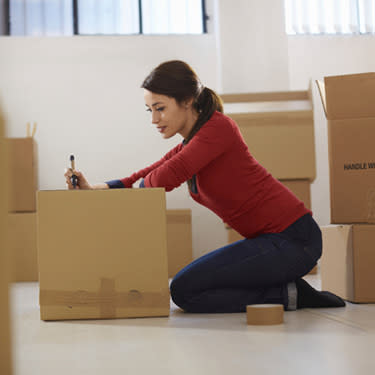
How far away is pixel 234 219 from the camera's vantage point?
1651 millimetres

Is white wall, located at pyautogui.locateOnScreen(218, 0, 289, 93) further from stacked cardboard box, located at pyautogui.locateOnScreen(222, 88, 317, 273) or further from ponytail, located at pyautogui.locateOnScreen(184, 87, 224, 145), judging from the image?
ponytail, located at pyautogui.locateOnScreen(184, 87, 224, 145)

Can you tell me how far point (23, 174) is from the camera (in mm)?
3279

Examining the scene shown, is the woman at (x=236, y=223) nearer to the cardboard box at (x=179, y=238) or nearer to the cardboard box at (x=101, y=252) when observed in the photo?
the cardboard box at (x=101, y=252)

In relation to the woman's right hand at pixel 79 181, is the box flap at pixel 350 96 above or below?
above

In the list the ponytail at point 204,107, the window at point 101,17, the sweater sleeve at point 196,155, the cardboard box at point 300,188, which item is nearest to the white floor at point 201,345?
the sweater sleeve at point 196,155

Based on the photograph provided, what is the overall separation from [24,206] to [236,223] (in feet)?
6.22

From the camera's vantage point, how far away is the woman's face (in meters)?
1.67

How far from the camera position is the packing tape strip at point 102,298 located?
1.53 metres

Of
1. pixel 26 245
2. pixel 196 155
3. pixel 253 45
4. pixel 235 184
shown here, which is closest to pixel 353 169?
pixel 235 184

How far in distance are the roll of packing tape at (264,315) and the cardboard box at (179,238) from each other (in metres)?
1.86

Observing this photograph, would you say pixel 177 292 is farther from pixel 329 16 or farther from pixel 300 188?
pixel 329 16

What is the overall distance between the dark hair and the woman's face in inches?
0.6

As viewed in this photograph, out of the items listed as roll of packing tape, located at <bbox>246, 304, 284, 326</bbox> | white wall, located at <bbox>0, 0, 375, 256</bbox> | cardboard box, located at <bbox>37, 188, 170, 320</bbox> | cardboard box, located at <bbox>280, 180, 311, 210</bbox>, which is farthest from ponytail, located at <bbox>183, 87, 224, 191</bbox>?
white wall, located at <bbox>0, 0, 375, 256</bbox>

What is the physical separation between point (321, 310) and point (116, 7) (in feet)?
9.67
